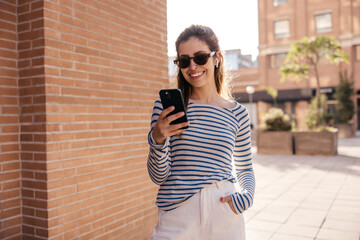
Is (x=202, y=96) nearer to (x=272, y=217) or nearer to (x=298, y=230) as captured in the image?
(x=298, y=230)

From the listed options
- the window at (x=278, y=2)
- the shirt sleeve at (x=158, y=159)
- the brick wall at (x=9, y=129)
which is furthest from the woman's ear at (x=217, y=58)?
the window at (x=278, y=2)

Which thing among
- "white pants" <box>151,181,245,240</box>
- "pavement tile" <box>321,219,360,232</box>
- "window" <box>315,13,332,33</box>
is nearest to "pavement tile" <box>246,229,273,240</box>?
"pavement tile" <box>321,219,360,232</box>

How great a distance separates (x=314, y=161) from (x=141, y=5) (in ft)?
30.0

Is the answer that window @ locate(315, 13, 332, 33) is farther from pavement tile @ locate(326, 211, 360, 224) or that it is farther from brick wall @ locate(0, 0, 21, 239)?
brick wall @ locate(0, 0, 21, 239)

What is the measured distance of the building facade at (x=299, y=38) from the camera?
27.7 metres

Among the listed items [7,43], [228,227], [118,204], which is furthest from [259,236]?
[7,43]

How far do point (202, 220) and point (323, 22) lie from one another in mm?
31432

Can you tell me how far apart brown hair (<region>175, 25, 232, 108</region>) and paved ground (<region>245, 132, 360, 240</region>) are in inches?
116

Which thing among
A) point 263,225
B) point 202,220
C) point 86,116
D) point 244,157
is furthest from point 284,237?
point 202,220

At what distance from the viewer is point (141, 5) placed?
4086 millimetres

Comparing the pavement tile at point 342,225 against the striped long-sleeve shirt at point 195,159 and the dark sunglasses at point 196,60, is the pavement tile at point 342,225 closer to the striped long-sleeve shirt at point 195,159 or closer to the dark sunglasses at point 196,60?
the striped long-sleeve shirt at point 195,159

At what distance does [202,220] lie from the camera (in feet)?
5.44

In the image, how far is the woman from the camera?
5.45 feet

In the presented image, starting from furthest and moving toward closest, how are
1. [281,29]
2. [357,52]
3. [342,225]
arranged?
[281,29] < [357,52] < [342,225]
